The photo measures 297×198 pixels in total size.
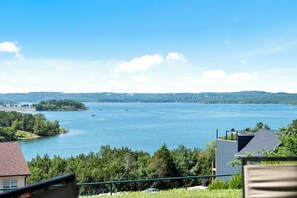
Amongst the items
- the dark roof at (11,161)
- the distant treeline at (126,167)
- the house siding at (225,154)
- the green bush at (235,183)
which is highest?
the green bush at (235,183)

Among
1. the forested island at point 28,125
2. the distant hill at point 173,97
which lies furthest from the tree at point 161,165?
the distant hill at point 173,97

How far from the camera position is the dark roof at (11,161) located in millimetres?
13979

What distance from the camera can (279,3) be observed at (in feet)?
112

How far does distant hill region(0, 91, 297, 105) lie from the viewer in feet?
294

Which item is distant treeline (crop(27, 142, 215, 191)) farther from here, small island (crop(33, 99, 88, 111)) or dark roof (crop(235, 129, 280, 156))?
small island (crop(33, 99, 88, 111))

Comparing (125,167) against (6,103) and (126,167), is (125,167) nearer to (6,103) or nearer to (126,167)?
(126,167)

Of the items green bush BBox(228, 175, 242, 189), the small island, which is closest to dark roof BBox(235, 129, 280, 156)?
green bush BBox(228, 175, 242, 189)

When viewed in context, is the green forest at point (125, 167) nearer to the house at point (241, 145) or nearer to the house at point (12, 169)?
the house at point (241, 145)

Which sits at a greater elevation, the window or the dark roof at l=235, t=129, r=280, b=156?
the dark roof at l=235, t=129, r=280, b=156

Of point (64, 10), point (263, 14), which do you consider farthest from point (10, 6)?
point (263, 14)

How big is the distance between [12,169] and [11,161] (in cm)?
74

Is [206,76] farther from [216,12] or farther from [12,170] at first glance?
[12,170]

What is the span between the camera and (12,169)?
46.5 feet

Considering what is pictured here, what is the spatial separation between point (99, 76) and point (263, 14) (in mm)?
43139
